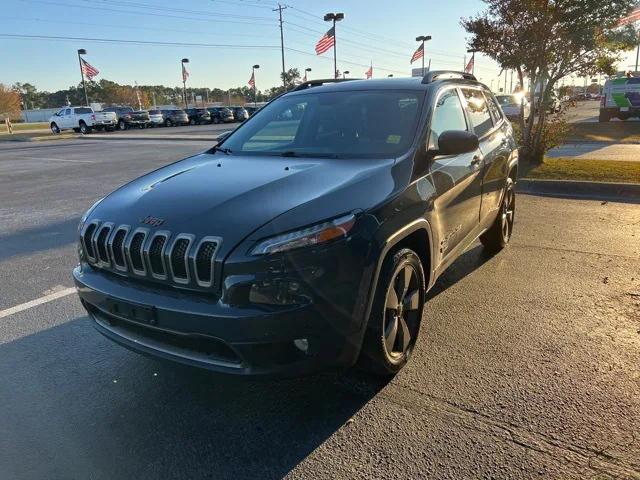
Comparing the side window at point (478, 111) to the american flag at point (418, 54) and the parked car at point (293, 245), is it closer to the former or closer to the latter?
the parked car at point (293, 245)

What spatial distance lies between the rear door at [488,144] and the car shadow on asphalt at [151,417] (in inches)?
91.0

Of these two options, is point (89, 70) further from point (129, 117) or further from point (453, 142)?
point (453, 142)

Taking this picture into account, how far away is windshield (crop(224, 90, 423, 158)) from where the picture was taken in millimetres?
3631

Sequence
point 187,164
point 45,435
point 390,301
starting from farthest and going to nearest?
point 187,164 < point 390,301 < point 45,435

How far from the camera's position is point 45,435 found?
273cm

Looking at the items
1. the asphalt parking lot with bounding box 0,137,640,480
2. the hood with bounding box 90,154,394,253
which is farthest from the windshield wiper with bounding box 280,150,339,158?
the asphalt parking lot with bounding box 0,137,640,480

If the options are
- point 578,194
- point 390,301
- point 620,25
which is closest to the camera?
point 390,301

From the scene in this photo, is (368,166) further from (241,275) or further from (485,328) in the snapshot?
(485,328)

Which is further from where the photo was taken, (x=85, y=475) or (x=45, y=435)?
(x=45, y=435)

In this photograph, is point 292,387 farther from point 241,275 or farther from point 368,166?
point 368,166

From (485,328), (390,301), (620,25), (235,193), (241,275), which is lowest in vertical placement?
(485,328)

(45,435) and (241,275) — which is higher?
(241,275)

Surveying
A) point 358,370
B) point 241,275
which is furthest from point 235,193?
point 358,370

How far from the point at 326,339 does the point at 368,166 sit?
3.89 ft
